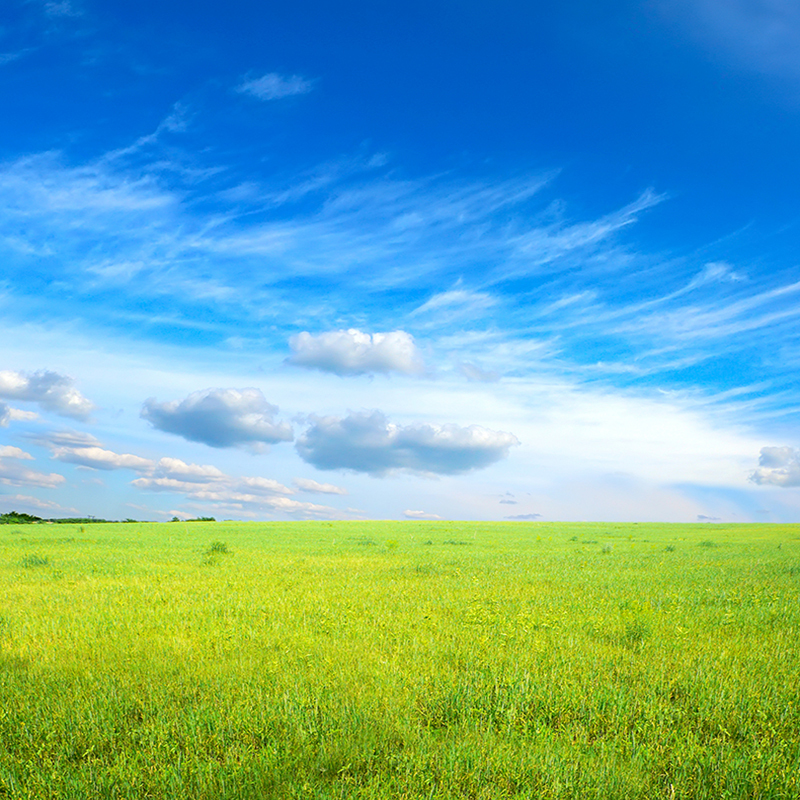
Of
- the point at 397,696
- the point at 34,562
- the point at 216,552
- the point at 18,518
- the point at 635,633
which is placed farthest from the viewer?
the point at 18,518

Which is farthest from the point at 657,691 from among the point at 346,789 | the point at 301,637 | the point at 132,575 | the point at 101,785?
the point at 132,575

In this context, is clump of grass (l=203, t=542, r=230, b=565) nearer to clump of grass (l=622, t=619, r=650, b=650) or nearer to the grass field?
the grass field

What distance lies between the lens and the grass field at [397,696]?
4.86m

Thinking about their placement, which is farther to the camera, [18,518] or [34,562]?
[18,518]

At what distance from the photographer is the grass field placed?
16.0 feet

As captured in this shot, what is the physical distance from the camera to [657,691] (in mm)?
6836

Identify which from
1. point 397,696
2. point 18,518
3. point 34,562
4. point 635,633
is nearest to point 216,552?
point 34,562

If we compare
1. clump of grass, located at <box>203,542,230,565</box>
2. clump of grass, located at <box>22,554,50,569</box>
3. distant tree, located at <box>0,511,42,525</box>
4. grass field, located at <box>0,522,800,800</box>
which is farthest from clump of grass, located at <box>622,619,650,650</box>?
distant tree, located at <box>0,511,42,525</box>

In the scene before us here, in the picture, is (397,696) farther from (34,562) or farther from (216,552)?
(216,552)

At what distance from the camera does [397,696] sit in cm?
645

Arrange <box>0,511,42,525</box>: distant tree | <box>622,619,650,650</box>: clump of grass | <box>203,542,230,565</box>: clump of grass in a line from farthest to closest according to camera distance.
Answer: <box>0,511,42,525</box>: distant tree, <box>203,542,230,565</box>: clump of grass, <box>622,619,650,650</box>: clump of grass

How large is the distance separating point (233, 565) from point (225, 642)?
11509 mm

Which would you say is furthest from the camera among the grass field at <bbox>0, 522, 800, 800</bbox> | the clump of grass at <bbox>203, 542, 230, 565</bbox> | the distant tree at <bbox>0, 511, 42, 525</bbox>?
the distant tree at <bbox>0, 511, 42, 525</bbox>

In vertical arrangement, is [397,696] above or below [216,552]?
above
